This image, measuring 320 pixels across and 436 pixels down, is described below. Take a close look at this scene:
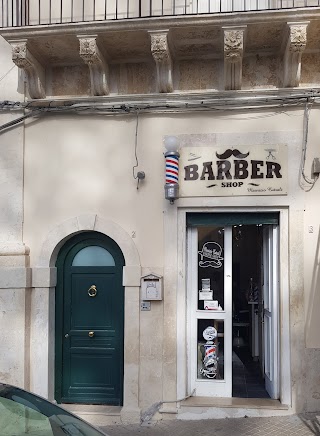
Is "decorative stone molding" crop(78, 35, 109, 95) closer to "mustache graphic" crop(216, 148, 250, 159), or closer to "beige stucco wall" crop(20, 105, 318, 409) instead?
"beige stucco wall" crop(20, 105, 318, 409)

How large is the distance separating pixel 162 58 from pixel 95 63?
887mm

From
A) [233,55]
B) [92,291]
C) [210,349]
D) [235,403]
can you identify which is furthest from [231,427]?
[233,55]

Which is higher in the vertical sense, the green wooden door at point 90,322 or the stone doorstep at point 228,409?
the green wooden door at point 90,322

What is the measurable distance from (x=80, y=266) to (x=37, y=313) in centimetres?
85

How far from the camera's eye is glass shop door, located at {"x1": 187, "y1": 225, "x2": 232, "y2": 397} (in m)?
6.49

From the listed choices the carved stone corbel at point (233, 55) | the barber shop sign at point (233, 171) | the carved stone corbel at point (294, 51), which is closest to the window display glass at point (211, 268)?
the barber shop sign at point (233, 171)

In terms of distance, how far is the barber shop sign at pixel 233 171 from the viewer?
634cm

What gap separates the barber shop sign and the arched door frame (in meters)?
1.08

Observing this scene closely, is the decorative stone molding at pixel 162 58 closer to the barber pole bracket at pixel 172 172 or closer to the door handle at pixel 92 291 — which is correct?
the barber pole bracket at pixel 172 172

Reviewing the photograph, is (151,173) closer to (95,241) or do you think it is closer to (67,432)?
Result: (95,241)

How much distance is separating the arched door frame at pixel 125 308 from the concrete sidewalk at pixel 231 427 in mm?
271

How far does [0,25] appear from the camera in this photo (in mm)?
6984

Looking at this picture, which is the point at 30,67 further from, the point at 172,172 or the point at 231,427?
the point at 231,427

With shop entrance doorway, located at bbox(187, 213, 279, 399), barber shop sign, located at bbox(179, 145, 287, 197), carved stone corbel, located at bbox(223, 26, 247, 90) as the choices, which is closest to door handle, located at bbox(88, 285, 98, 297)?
shop entrance doorway, located at bbox(187, 213, 279, 399)
